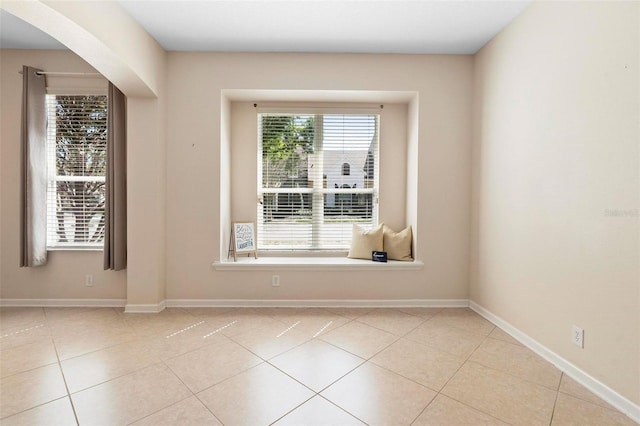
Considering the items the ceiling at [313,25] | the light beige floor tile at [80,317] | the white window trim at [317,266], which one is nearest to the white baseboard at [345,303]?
the white window trim at [317,266]

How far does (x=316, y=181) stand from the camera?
142 inches

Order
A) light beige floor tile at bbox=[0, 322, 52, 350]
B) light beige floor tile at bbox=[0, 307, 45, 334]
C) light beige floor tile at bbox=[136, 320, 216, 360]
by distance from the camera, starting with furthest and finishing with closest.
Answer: light beige floor tile at bbox=[0, 307, 45, 334] < light beige floor tile at bbox=[0, 322, 52, 350] < light beige floor tile at bbox=[136, 320, 216, 360]

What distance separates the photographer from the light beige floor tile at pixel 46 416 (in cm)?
148

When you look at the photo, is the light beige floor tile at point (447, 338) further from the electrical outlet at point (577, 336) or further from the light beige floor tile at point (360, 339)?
the electrical outlet at point (577, 336)

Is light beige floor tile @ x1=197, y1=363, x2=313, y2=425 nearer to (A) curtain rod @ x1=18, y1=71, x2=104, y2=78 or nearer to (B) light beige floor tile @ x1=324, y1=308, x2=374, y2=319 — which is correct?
(B) light beige floor tile @ x1=324, y1=308, x2=374, y2=319

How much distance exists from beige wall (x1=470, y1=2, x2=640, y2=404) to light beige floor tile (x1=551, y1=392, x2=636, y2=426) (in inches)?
5.5

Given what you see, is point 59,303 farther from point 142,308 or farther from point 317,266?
point 317,266

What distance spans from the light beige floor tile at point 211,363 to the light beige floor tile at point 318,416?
57cm

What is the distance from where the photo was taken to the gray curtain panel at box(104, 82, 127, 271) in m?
2.97

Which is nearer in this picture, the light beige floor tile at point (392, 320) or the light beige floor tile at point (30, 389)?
the light beige floor tile at point (30, 389)

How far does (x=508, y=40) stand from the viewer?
2.56 metres

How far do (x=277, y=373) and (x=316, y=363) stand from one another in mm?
294

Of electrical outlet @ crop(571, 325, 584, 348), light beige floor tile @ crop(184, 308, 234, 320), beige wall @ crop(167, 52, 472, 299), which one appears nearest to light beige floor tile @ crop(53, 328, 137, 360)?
light beige floor tile @ crop(184, 308, 234, 320)

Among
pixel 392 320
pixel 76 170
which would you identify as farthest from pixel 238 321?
pixel 76 170
